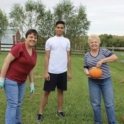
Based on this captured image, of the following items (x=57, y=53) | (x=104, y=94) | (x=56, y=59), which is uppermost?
(x=57, y=53)

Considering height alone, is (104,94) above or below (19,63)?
below

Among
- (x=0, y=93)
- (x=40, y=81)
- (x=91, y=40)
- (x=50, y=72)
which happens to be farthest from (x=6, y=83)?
(x=40, y=81)

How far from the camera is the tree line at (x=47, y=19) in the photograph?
117ft

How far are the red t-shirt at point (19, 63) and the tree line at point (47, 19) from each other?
3156 cm

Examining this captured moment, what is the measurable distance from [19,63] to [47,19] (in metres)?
33.4

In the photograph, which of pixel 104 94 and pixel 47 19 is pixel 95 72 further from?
pixel 47 19

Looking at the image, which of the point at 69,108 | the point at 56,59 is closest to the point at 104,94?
the point at 56,59

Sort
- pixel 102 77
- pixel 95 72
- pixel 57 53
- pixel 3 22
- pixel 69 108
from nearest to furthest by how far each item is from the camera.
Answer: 1. pixel 95 72
2. pixel 102 77
3. pixel 57 53
4. pixel 69 108
5. pixel 3 22

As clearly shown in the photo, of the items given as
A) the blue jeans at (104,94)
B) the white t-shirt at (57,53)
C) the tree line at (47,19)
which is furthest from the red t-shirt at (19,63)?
the tree line at (47,19)

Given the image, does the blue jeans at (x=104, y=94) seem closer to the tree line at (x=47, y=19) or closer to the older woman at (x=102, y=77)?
the older woman at (x=102, y=77)

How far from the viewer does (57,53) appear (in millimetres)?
4863

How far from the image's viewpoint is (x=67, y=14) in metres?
35.8

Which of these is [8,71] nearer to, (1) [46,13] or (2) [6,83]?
(2) [6,83]

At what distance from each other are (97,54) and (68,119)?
149 cm
